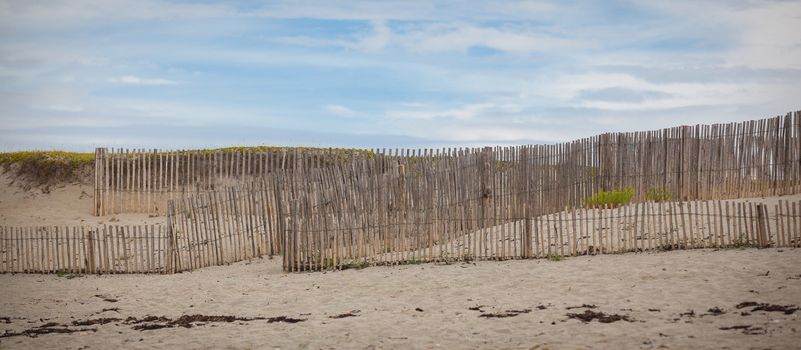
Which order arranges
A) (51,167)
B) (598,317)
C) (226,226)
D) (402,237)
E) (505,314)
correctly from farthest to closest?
(51,167) < (226,226) < (402,237) < (505,314) < (598,317)

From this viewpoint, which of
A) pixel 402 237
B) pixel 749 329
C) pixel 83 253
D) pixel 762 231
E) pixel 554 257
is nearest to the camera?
pixel 749 329

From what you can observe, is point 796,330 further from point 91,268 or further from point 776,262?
point 91,268

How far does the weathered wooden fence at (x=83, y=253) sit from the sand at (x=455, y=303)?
692 mm

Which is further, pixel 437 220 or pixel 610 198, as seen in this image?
pixel 610 198

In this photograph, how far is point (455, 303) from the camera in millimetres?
9820

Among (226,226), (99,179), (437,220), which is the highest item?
(99,179)

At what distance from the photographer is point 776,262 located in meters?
10.4

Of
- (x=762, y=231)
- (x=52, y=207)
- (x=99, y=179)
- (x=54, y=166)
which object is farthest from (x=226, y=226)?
(x=54, y=166)

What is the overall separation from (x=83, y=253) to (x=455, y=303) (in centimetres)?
768

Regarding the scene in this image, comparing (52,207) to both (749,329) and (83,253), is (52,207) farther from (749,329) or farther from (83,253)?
(749,329)

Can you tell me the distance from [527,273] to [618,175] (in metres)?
5.50

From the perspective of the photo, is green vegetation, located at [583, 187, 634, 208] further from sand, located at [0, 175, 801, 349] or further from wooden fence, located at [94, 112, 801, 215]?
sand, located at [0, 175, 801, 349]

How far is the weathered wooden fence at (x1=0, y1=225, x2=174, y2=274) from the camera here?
550 inches

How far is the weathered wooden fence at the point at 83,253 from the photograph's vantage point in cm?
1396
